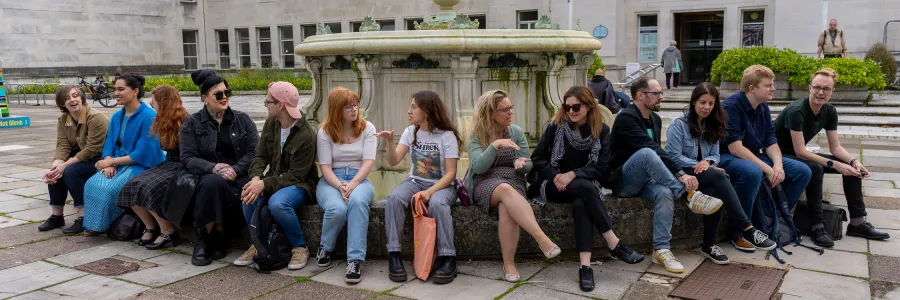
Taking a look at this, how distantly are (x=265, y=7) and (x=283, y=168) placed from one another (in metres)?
31.7

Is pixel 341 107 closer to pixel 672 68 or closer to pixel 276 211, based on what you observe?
pixel 276 211

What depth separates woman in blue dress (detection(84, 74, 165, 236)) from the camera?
6215 mm

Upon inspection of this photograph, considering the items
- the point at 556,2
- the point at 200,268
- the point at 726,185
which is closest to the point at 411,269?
the point at 200,268

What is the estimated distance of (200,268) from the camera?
5336 mm

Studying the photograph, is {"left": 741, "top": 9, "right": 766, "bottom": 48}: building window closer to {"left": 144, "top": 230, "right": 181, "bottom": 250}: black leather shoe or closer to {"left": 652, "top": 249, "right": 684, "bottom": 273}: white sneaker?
{"left": 652, "top": 249, "right": 684, "bottom": 273}: white sneaker

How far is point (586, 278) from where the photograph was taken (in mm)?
4766

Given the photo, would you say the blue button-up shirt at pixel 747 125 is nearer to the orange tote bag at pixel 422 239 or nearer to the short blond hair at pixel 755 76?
the short blond hair at pixel 755 76

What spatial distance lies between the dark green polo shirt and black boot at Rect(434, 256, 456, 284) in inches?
129

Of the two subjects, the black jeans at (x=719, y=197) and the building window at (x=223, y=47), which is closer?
the black jeans at (x=719, y=197)

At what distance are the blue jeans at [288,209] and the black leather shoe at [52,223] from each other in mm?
2367

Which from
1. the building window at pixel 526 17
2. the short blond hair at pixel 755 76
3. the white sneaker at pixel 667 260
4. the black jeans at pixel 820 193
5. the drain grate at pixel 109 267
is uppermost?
the building window at pixel 526 17

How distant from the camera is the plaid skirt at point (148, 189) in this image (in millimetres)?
5832

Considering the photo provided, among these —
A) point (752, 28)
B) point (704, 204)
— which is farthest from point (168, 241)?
point (752, 28)

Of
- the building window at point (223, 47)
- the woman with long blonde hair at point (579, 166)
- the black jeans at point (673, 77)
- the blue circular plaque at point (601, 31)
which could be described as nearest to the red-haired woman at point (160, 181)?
the woman with long blonde hair at point (579, 166)
